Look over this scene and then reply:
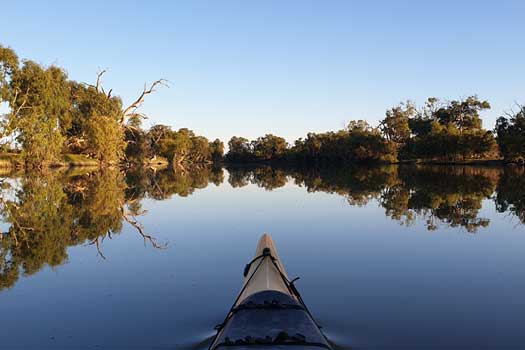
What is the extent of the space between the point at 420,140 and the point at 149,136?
2292 inches

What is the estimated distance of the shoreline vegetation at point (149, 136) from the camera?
41438 mm

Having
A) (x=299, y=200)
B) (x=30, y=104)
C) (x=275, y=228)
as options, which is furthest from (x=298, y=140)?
(x=275, y=228)

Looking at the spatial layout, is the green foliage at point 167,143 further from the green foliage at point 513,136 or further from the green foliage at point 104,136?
the green foliage at point 513,136

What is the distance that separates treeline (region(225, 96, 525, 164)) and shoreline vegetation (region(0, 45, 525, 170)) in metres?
0.15

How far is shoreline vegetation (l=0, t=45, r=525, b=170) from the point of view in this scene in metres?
41.4

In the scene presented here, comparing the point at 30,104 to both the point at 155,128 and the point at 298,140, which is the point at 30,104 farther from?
the point at 298,140

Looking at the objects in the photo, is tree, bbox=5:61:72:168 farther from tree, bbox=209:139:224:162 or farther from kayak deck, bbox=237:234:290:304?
tree, bbox=209:139:224:162

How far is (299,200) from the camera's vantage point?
1864cm

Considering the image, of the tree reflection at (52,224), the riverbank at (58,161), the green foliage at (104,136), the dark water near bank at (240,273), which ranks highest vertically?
the green foliage at (104,136)

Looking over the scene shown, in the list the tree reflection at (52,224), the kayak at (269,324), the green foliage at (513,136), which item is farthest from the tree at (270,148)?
the kayak at (269,324)

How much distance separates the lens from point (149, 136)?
8994cm

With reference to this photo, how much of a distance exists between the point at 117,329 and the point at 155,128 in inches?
3877

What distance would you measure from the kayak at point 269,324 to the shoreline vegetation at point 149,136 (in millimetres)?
42505

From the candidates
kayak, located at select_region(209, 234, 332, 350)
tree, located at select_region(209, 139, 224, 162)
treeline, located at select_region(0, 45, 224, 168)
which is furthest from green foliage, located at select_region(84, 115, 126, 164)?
tree, located at select_region(209, 139, 224, 162)
